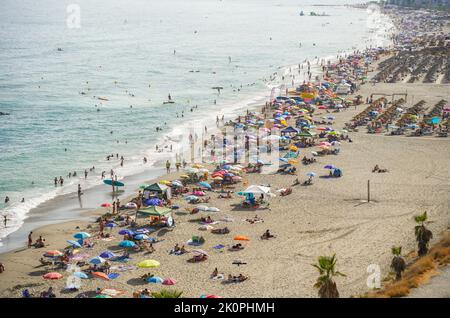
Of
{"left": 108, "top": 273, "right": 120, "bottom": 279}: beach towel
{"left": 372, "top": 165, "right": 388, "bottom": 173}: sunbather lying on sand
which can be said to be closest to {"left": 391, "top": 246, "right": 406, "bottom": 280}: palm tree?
{"left": 108, "top": 273, "right": 120, "bottom": 279}: beach towel

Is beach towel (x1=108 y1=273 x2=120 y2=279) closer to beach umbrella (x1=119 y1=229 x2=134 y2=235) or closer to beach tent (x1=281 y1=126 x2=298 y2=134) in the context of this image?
beach umbrella (x1=119 y1=229 x2=134 y2=235)

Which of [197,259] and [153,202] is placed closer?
[197,259]

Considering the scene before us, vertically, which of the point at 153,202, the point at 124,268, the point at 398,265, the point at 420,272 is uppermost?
the point at 420,272

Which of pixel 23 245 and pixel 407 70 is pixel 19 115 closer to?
pixel 23 245

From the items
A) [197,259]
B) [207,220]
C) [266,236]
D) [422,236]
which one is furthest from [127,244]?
[422,236]

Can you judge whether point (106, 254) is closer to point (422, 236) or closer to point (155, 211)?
point (155, 211)

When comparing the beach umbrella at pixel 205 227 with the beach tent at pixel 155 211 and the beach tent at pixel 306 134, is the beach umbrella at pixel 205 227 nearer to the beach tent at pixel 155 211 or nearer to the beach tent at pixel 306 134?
the beach tent at pixel 155 211

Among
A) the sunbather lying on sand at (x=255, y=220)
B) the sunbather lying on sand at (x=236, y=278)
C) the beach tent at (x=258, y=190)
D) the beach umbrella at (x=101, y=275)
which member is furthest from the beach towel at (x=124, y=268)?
the beach tent at (x=258, y=190)
